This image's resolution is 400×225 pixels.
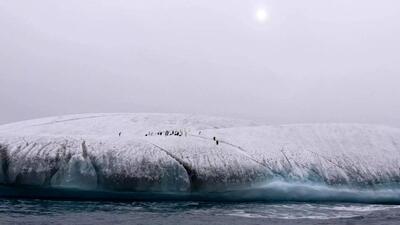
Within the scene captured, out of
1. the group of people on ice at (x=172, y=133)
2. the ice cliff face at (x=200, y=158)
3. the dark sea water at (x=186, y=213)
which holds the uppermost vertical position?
the group of people on ice at (x=172, y=133)

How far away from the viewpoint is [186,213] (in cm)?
1322

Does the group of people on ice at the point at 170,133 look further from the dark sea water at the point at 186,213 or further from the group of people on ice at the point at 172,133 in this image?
the dark sea water at the point at 186,213

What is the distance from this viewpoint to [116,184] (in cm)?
1585

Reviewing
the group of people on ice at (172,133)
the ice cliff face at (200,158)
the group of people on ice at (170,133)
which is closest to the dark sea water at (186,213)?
the ice cliff face at (200,158)

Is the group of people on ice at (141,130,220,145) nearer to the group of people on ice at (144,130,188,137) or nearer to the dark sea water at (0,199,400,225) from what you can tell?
the group of people on ice at (144,130,188,137)

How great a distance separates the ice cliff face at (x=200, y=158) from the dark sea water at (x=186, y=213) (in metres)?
0.94

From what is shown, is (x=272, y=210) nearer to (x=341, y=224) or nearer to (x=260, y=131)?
(x=341, y=224)

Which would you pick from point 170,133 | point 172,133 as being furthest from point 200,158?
point 170,133

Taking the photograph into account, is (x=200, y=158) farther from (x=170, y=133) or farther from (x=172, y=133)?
(x=170, y=133)

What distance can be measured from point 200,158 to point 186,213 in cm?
404

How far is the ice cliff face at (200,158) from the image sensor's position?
15.9 meters

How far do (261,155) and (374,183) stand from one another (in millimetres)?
4413

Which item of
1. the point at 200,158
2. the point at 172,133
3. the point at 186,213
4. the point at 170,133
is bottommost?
the point at 186,213

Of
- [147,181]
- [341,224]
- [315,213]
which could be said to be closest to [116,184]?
[147,181]
